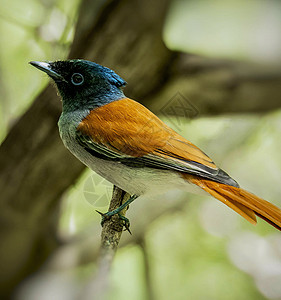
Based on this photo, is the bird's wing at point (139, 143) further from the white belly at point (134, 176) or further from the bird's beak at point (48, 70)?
the bird's beak at point (48, 70)

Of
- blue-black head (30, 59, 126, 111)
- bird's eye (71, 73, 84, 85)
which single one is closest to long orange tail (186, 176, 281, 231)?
blue-black head (30, 59, 126, 111)

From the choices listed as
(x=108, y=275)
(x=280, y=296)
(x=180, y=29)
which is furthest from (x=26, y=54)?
(x=280, y=296)

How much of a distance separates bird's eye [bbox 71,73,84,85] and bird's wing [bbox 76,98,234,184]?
0.17m

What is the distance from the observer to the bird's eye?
186 cm

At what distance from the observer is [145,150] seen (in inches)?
69.3

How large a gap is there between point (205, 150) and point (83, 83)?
1144mm

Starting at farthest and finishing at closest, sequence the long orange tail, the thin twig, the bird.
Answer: the bird → the long orange tail → the thin twig

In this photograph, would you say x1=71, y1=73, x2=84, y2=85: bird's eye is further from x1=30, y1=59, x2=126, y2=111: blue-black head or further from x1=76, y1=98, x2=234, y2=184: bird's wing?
x1=76, y1=98, x2=234, y2=184: bird's wing

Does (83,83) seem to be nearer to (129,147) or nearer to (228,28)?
(129,147)

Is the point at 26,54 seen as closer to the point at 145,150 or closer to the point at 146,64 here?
the point at 146,64

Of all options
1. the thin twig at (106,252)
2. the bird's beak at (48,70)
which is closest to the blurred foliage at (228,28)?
the bird's beak at (48,70)

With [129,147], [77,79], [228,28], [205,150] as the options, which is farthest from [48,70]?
[228,28]

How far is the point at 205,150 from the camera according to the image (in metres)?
2.78

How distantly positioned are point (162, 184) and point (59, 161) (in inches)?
39.4
